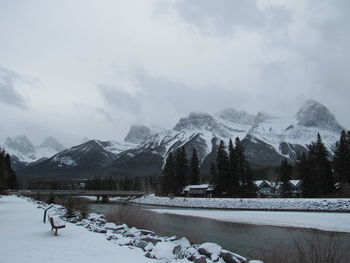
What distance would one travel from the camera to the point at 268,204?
6059 cm

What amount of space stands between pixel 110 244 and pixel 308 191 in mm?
60998

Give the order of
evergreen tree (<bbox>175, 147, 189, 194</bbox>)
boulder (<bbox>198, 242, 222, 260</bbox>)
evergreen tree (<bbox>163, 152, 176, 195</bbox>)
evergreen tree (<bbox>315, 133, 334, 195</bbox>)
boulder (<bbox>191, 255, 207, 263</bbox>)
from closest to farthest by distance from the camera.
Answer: boulder (<bbox>191, 255, 207, 263</bbox>)
boulder (<bbox>198, 242, 222, 260</bbox>)
evergreen tree (<bbox>315, 133, 334, 195</bbox>)
evergreen tree (<bbox>175, 147, 189, 194</bbox>)
evergreen tree (<bbox>163, 152, 176, 195</bbox>)

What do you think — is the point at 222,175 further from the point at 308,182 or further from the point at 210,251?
the point at 210,251

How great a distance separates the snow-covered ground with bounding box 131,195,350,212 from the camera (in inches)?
1937

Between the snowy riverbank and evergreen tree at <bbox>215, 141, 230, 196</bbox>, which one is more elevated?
evergreen tree at <bbox>215, 141, 230, 196</bbox>

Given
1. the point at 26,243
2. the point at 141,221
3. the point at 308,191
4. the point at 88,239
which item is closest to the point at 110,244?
the point at 88,239

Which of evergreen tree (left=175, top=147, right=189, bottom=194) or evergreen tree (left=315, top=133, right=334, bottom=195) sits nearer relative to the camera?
evergreen tree (left=315, top=133, right=334, bottom=195)

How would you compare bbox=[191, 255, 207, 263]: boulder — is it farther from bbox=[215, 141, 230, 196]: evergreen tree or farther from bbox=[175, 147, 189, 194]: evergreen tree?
bbox=[175, 147, 189, 194]: evergreen tree

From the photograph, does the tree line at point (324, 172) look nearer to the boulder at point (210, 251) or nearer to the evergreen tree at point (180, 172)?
the evergreen tree at point (180, 172)

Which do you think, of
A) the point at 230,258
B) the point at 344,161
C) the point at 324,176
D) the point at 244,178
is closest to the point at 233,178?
the point at 244,178

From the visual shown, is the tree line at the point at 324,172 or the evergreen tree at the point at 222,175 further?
the evergreen tree at the point at 222,175

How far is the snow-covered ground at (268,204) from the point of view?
49.2 meters

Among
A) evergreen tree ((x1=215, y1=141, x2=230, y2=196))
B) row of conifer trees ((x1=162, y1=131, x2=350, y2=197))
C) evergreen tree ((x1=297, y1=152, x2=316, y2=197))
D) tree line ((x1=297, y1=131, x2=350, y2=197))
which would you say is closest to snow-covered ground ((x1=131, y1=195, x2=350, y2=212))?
evergreen tree ((x1=215, y1=141, x2=230, y2=196))

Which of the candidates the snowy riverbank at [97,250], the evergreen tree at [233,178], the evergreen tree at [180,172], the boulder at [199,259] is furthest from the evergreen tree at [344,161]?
the boulder at [199,259]
